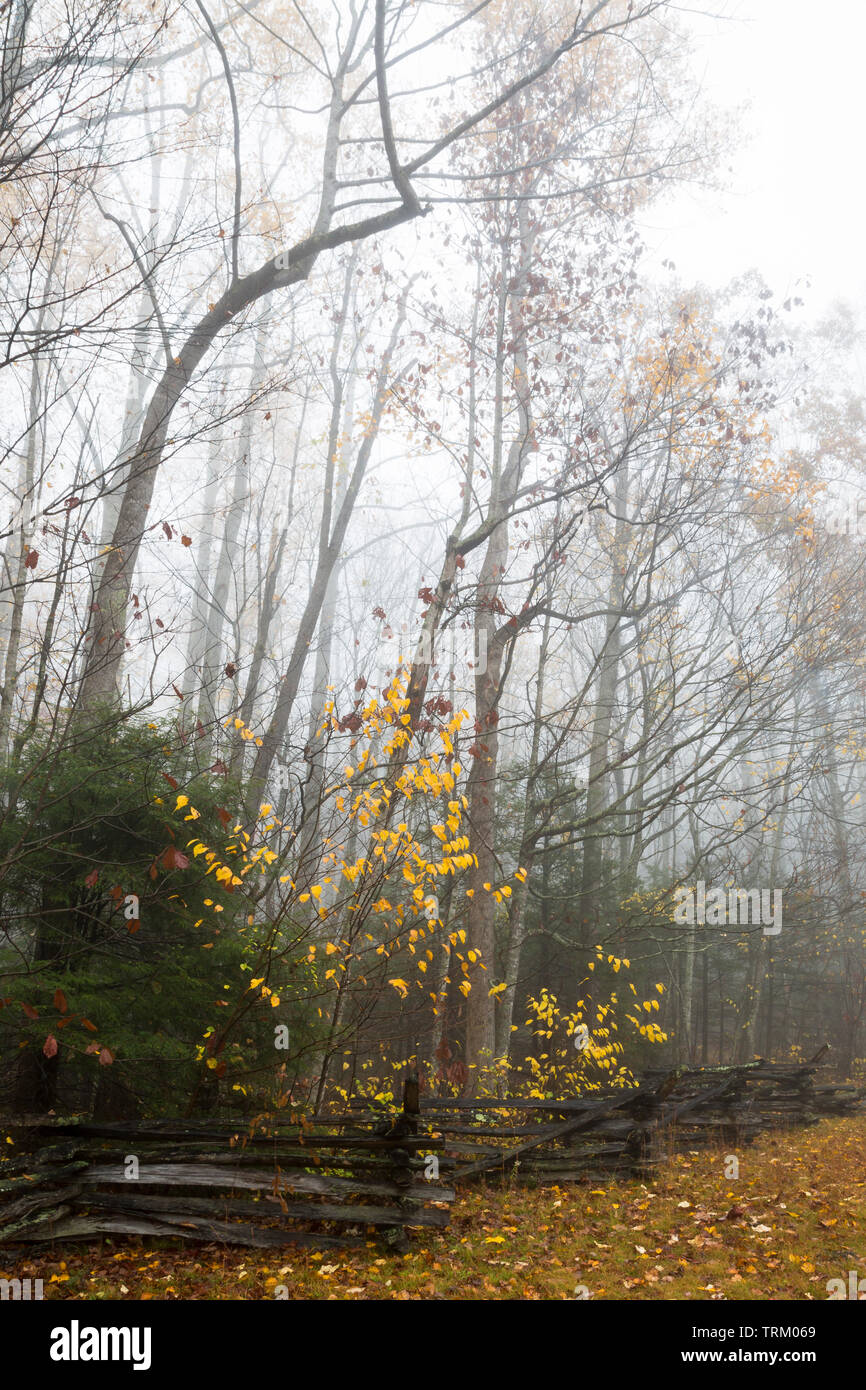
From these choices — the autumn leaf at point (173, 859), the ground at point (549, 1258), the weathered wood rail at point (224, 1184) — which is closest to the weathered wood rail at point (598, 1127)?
the ground at point (549, 1258)

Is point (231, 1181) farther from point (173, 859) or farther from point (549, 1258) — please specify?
point (173, 859)

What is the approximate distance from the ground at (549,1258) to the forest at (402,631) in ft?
3.68

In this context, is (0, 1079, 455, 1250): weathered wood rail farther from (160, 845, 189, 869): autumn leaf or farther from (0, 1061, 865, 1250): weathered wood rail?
(160, 845, 189, 869): autumn leaf

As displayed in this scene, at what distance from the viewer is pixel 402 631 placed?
1380 centimetres

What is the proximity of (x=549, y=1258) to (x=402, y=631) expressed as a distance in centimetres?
982

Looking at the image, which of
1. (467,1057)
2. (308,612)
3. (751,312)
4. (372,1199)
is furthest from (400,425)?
(372,1199)

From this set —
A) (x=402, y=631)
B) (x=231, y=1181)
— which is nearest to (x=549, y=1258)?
(x=231, y=1181)

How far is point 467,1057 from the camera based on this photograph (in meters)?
9.41

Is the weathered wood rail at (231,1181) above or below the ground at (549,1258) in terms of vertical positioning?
above

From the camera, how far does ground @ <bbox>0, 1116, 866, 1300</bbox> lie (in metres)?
4.68

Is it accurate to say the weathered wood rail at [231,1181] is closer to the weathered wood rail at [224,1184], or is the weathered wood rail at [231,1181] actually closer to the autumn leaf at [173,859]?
the weathered wood rail at [224,1184]

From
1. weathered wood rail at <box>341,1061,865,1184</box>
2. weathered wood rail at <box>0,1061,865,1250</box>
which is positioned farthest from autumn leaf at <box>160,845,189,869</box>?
weathered wood rail at <box>341,1061,865,1184</box>

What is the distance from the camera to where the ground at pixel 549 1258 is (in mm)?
4676
